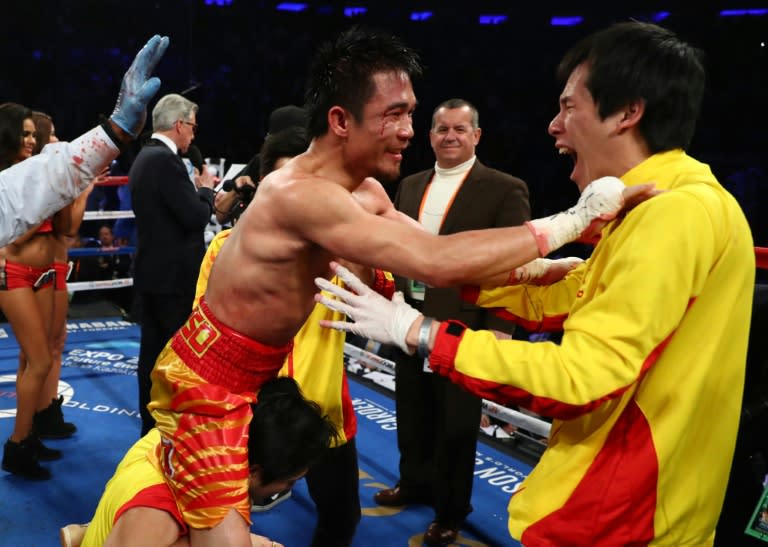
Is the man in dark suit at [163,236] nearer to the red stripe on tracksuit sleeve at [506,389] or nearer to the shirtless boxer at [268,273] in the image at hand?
the shirtless boxer at [268,273]

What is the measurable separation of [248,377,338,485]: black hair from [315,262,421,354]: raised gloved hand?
0.45 meters

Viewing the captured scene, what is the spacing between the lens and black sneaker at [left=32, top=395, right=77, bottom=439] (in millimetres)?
3758

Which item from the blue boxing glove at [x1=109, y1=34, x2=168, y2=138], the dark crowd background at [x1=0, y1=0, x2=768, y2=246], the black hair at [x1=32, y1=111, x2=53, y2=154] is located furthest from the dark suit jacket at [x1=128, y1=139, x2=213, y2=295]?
the dark crowd background at [x1=0, y1=0, x2=768, y2=246]

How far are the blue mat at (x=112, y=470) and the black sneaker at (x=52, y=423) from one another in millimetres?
49

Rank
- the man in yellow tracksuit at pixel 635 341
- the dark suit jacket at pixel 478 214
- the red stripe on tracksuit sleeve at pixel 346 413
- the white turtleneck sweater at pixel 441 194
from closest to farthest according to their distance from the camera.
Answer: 1. the man in yellow tracksuit at pixel 635 341
2. the red stripe on tracksuit sleeve at pixel 346 413
3. the dark suit jacket at pixel 478 214
4. the white turtleneck sweater at pixel 441 194

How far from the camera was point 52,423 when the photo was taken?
150 inches

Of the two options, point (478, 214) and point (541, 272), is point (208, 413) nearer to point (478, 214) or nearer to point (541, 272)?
point (541, 272)

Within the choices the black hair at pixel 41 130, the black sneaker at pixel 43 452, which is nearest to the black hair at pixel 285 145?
the black hair at pixel 41 130

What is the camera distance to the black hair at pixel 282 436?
176cm

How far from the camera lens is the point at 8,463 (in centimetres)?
334

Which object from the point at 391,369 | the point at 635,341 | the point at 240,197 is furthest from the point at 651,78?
the point at 391,369

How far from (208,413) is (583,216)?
957 mm

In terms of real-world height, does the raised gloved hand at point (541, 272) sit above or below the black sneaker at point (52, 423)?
above

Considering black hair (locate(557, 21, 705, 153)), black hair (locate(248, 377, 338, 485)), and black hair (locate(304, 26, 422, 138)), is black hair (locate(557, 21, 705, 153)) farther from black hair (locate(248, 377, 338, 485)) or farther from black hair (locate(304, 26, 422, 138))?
black hair (locate(248, 377, 338, 485))
